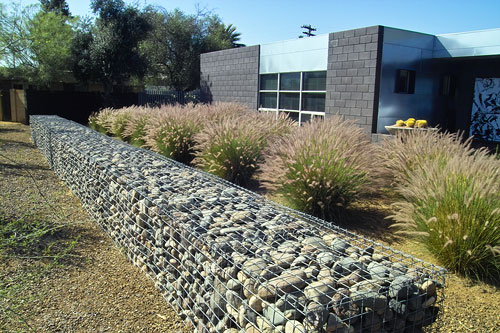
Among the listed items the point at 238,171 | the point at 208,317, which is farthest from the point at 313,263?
the point at 238,171

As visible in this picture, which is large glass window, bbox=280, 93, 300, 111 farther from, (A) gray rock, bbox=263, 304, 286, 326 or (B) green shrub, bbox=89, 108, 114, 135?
(A) gray rock, bbox=263, 304, 286, 326

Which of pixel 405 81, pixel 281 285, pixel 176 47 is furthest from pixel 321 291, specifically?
pixel 176 47

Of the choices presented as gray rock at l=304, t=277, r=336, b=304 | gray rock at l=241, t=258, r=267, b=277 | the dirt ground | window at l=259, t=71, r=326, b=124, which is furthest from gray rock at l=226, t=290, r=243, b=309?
window at l=259, t=71, r=326, b=124

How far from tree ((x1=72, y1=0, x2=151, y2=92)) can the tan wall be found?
2.47 meters

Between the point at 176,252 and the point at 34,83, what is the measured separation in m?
17.3

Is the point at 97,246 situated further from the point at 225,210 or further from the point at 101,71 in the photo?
the point at 101,71

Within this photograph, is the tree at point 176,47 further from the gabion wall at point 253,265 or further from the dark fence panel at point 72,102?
the gabion wall at point 253,265

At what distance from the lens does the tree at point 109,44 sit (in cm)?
1798

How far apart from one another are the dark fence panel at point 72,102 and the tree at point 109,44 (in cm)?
78

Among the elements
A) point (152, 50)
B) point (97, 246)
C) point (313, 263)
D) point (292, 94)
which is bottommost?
point (97, 246)

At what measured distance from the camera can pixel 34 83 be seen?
1756cm

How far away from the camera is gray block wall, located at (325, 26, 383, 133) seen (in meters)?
9.67

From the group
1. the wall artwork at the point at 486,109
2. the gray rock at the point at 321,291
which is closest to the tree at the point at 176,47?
the wall artwork at the point at 486,109

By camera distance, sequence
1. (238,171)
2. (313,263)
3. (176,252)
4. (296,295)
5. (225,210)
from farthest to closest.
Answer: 1. (238,171)
2. (225,210)
3. (176,252)
4. (313,263)
5. (296,295)
